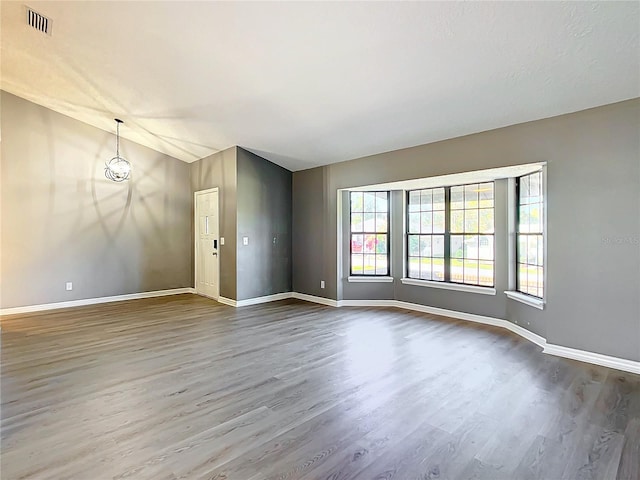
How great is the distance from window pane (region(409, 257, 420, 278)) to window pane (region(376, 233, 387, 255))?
1.60ft

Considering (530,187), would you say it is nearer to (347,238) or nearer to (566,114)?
(566,114)

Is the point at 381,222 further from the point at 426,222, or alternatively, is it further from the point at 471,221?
the point at 471,221

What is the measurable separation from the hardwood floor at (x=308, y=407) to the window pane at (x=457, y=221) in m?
1.64

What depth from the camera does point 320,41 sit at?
9.94 feet

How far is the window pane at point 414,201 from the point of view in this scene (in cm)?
589

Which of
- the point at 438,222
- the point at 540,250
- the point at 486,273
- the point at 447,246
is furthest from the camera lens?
the point at 438,222

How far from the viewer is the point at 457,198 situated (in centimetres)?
545

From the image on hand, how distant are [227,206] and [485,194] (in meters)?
4.27

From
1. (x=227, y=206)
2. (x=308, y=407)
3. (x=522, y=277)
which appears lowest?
(x=308, y=407)

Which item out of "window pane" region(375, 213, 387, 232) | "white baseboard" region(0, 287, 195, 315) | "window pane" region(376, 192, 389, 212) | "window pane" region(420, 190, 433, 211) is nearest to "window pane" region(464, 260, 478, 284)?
"window pane" region(420, 190, 433, 211)

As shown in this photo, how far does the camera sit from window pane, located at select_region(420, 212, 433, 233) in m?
5.74

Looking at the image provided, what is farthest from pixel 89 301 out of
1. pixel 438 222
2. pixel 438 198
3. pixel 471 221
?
pixel 471 221

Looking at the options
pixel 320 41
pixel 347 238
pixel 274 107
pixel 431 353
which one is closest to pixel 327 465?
pixel 431 353

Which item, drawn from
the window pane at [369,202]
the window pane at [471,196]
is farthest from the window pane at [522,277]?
the window pane at [369,202]
